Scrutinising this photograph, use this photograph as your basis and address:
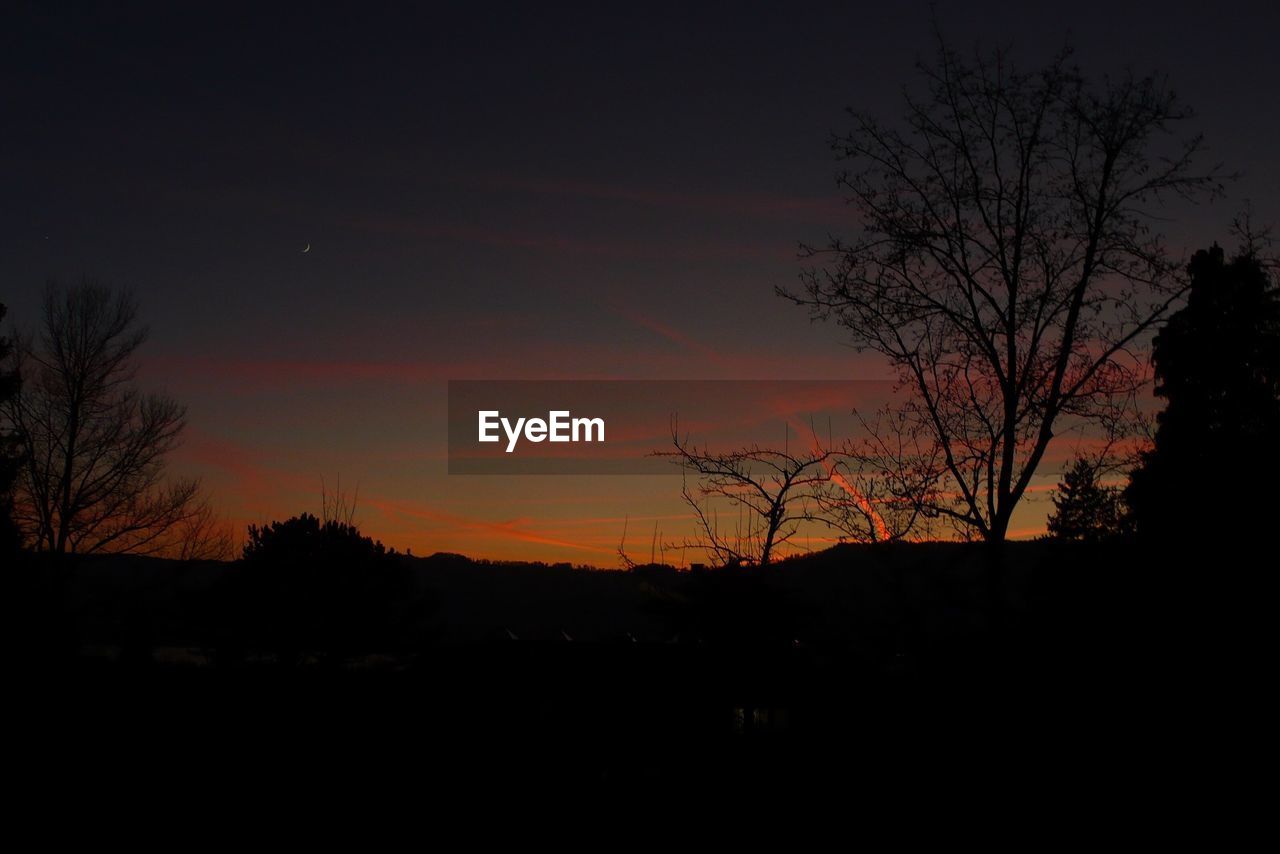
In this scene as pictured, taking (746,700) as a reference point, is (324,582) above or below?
above

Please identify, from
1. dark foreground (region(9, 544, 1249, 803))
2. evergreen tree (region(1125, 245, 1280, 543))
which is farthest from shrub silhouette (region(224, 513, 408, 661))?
evergreen tree (region(1125, 245, 1280, 543))

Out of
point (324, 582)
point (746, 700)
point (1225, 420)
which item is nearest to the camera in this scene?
point (746, 700)

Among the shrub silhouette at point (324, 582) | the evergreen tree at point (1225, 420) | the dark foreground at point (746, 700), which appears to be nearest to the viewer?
the dark foreground at point (746, 700)

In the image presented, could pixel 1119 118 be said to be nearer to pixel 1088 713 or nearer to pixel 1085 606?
pixel 1085 606

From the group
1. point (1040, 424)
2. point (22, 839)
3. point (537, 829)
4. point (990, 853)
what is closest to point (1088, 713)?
Answer: point (990, 853)

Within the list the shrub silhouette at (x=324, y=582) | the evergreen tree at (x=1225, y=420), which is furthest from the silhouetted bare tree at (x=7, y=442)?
the evergreen tree at (x=1225, y=420)

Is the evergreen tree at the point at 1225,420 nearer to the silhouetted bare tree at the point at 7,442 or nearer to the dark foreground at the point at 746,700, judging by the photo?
the dark foreground at the point at 746,700

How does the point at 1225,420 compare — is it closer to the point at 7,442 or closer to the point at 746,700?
the point at 746,700

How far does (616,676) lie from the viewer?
579 inches

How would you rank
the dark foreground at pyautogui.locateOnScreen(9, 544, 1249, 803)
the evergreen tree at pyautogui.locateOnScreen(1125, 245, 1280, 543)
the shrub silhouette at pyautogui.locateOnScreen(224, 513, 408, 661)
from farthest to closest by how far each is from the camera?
1. the shrub silhouette at pyautogui.locateOnScreen(224, 513, 408, 661)
2. the evergreen tree at pyautogui.locateOnScreen(1125, 245, 1280, 543)
3. the dark foreground at pyautogui.locateOnScreen(9, 544, 1249, 803)

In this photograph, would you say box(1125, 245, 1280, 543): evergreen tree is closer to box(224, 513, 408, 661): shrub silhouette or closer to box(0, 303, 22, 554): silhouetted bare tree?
box(224, 513, 408, 661): shrub silhouette

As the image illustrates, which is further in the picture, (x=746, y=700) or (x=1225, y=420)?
(x=1225, y=420)

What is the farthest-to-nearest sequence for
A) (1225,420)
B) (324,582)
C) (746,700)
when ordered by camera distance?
(324,582) < (1225,420) < (746,700)

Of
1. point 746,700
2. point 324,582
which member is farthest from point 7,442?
point 746,700
